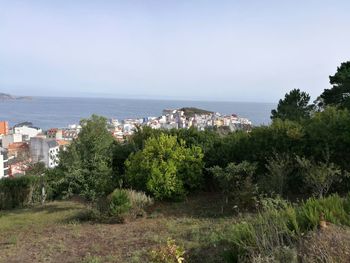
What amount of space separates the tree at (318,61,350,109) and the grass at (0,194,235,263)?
40.5 feet

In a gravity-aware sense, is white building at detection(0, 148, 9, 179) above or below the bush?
below

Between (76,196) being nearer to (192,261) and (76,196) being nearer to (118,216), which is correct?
(118,216)

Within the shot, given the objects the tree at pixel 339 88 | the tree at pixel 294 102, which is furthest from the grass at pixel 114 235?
the tree at pixel 339 88

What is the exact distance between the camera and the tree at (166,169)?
9297 millimetres

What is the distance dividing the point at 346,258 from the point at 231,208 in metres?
5.13

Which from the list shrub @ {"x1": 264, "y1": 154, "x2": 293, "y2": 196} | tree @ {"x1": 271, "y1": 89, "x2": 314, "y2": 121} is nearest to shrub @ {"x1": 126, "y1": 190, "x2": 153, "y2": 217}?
shrub @ {"x1": 264, "y1": 154, "x2": 293, "y2": 196}

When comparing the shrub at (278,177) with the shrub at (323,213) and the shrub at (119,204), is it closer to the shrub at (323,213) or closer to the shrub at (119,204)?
the shrub at (119,204)

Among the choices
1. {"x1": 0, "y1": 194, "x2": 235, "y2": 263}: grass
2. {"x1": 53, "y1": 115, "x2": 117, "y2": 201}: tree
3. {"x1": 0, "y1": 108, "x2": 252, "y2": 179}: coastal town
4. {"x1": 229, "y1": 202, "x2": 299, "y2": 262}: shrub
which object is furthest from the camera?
{"x1": 0, "y1": 108, "x2": 252, "y2": 179}: coastal town

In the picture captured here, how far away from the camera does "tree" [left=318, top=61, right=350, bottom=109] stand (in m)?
19.2

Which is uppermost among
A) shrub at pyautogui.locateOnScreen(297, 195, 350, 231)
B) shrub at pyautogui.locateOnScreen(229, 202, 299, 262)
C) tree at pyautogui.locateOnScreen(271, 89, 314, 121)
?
tree at pyautogui.locateOnScreen(271, 89, 314, 121)

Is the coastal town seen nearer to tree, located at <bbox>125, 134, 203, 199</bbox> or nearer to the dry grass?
tree, located at <bbox>125, 134, 203, 199</bbox>

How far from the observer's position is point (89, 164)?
1141cm

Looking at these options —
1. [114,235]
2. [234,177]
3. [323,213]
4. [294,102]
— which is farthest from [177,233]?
[294,102]

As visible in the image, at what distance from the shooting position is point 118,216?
25.0ft
